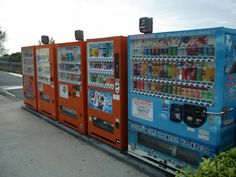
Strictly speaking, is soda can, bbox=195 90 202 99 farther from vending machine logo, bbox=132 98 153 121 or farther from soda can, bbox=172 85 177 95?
vending machine logo, bbox=132 98 153 121

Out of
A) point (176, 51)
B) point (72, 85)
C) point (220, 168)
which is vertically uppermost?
point (176, 51)

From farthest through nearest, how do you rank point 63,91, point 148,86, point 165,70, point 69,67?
point 63,91, point 69,67, point 148,86, point 165,70

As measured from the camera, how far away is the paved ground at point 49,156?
3.86 metres

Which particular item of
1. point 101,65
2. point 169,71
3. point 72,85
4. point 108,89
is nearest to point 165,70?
point 169,71

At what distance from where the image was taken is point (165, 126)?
11.8 feet

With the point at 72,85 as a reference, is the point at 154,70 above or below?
above

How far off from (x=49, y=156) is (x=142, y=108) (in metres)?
1.91

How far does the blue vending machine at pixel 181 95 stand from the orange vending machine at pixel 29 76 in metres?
4.42

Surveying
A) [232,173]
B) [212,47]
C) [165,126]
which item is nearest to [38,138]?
[165,126]

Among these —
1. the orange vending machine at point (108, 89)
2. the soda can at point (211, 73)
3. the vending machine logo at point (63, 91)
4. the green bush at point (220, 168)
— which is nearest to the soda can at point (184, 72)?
the soda can at point (211, 73)

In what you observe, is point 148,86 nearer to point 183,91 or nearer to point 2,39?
point 183,91

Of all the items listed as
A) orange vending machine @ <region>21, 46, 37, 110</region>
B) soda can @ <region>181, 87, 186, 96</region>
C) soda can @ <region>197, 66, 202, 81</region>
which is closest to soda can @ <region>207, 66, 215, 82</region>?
soda can @ <region>197, 66, 202, 81</region>

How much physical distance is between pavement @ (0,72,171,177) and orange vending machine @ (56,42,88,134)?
0.28 metres

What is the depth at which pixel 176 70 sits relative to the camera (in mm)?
3350
